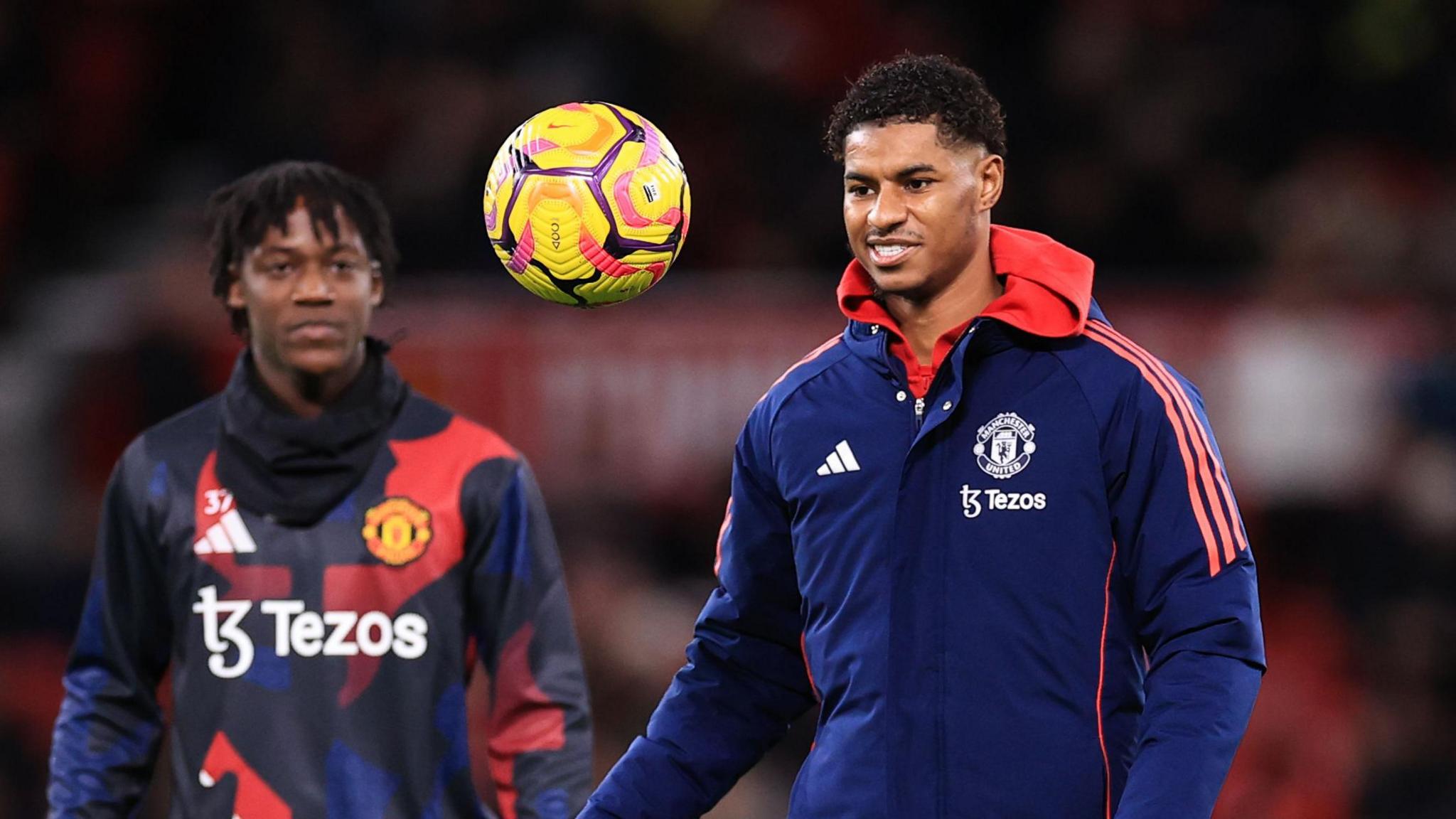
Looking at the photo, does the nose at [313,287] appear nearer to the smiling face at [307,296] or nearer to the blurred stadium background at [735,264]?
the smiling face at [307,296]

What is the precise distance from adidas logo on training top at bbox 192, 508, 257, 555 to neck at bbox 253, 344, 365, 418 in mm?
333

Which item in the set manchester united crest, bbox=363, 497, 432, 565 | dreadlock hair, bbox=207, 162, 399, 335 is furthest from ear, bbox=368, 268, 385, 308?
manchester united crest, bbox=363, 497, 432, 565

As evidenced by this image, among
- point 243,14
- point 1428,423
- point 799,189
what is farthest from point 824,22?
point 1428,423

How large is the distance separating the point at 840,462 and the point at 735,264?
20.5 ft

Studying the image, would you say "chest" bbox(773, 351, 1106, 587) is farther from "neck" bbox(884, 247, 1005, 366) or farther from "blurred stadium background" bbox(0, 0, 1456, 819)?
"blurred stadium background" bbox(0, 0, 1456, 819)

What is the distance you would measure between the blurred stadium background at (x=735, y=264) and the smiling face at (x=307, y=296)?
3.58 metres

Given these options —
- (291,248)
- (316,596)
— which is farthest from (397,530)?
(291,248)

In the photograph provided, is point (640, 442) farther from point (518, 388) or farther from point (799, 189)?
point (799, 189)

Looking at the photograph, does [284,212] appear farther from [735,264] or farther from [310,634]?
[735,264]

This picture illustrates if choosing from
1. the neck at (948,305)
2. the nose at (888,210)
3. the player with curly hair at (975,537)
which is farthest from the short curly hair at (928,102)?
the neck at (948,305)

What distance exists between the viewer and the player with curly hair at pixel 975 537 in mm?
3721

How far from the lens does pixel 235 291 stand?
527cm

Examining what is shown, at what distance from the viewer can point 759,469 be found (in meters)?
4.29

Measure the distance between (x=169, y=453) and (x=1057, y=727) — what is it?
2364 mm
